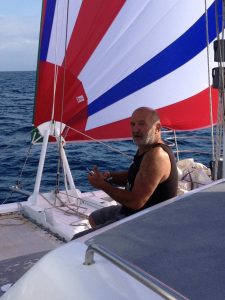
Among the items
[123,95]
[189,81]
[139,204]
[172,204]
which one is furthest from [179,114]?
[172,204]

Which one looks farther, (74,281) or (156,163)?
(156,163)

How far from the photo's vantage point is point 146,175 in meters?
2.38

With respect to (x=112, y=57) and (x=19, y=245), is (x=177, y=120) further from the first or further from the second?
(x=19, y=245)

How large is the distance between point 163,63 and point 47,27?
1083 mm

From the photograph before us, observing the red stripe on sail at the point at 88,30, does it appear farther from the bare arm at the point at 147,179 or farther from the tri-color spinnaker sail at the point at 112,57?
the bare arm at the point at 147,179

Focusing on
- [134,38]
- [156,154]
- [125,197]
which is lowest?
[125,197]

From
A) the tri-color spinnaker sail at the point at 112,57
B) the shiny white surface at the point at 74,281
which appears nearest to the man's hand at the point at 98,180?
the shiny white surface at the point at 74,281

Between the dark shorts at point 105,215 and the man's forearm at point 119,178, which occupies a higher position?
the man's forearm at point 119,178

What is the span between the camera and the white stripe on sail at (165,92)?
14.1 feet

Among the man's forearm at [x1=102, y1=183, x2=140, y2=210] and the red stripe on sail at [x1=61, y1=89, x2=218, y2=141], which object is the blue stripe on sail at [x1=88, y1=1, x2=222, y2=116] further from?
the man's forearm at [x1=102, y1=183, x2=140, y2=210]

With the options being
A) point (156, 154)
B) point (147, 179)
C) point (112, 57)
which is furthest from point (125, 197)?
point (112, 57)

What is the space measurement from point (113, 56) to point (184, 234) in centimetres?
304

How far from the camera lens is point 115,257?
1.25 metres

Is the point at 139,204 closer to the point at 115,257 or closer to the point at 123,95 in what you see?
the point at 115,257
